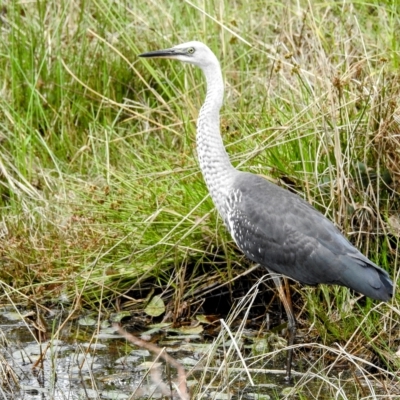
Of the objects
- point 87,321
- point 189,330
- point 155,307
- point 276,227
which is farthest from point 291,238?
point 87,321

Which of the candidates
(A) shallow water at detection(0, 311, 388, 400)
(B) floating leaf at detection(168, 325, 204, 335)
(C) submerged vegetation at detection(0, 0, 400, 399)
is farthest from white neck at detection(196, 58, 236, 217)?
(A) shallow water at detection(0, 311, 388, 400)

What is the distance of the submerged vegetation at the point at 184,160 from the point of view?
17.0 ft

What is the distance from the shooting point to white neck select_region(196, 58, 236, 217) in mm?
5160

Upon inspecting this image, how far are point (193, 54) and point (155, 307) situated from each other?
133cm

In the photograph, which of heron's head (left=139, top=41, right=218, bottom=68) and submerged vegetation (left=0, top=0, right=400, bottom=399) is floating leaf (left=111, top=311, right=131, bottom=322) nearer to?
submerged vegetation (left=0, top=0, right=400, bottom=399)

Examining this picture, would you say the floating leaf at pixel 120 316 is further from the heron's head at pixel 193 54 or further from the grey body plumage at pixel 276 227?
the heron's head at pixel 193 54

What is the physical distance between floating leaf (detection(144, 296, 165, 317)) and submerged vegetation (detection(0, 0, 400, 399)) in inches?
1.8

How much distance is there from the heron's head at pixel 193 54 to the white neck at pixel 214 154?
7.1 inches

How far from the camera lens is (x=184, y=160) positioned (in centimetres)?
584

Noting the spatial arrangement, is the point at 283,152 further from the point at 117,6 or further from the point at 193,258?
the point at 117,6

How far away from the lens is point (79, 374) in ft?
15.3

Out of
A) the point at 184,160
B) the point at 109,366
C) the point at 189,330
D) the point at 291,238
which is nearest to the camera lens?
the point at 291,238

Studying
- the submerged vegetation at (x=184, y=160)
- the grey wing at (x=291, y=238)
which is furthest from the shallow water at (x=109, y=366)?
the grey wing at (x=291, y=238)

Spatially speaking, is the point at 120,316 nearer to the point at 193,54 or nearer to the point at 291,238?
the point at 291,238
